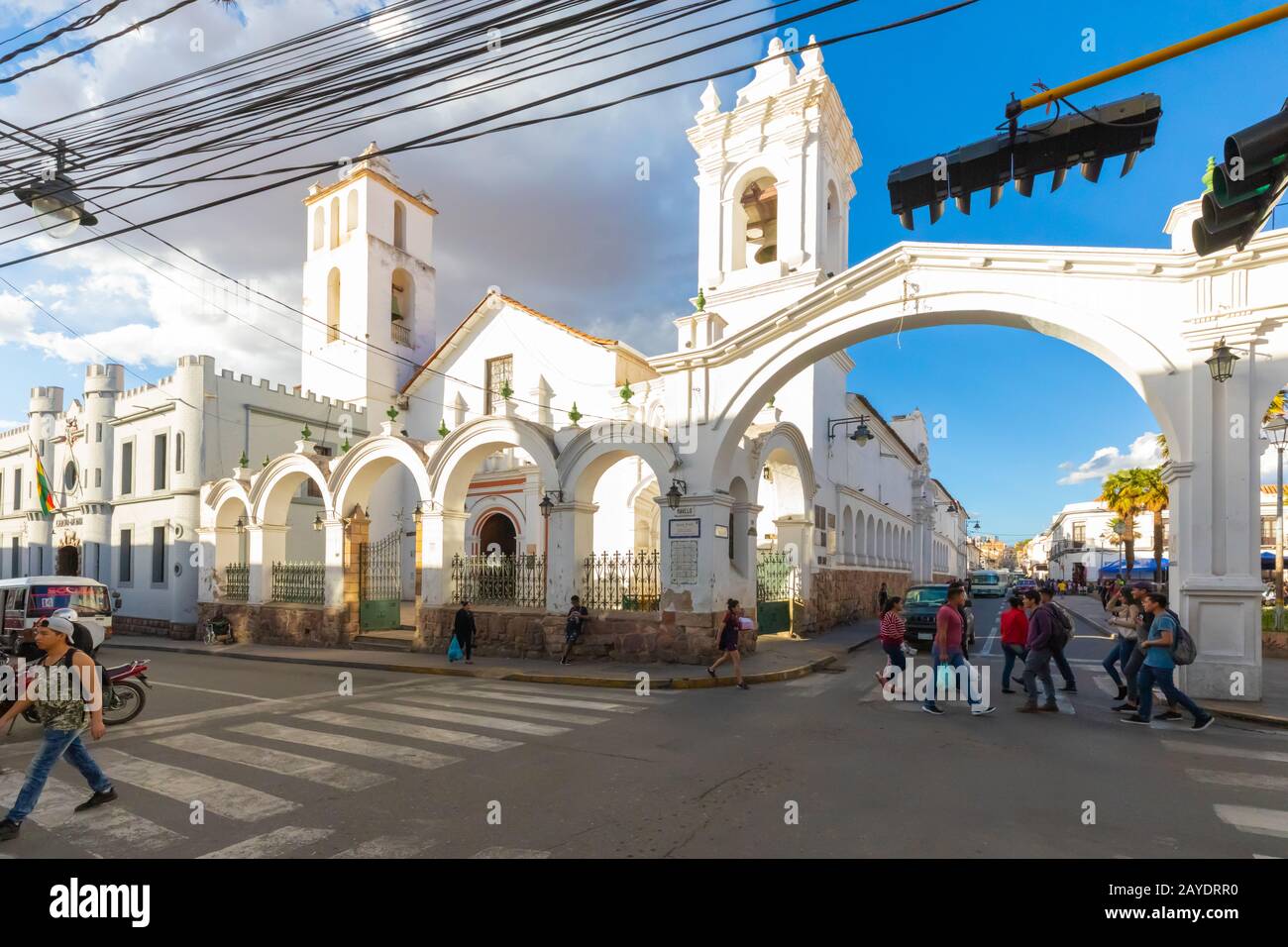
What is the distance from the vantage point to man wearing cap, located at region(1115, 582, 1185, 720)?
9.41 meters

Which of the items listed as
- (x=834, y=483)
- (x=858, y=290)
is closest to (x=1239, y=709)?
(x=858, y=290)

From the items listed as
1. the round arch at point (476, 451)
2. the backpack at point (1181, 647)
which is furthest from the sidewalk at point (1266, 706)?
the round arch at point (476, 451)

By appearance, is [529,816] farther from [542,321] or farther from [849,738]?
[542,321]

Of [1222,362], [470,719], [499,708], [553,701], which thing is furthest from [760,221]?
[470,719]

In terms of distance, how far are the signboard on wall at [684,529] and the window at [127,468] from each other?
72.2 ft

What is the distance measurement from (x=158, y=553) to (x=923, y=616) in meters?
24.4

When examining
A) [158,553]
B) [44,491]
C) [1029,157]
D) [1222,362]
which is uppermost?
[1029,157]

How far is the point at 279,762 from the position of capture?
7.44m

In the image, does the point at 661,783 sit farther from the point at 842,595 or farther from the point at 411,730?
the point at 842,595

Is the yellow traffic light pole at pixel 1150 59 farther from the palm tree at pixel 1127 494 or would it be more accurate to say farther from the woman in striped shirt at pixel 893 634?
the palm tree at pixel 1127 494

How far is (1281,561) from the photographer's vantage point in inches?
806

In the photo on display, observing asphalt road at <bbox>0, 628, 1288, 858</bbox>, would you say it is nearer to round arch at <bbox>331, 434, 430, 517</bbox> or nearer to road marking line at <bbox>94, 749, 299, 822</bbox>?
road marking line at <bbox>94, 749, 299, 822</bbox>

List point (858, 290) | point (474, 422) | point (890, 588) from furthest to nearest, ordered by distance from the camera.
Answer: point (890, 588)
point (474, 422)
point (858, 290)
